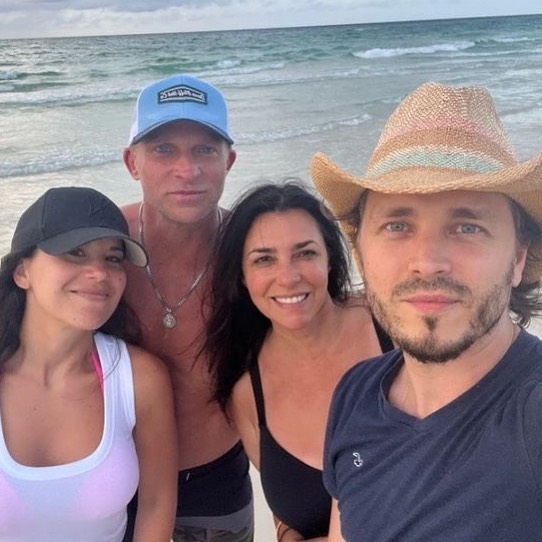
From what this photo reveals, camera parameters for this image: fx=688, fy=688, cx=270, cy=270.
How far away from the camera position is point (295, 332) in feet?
8.21

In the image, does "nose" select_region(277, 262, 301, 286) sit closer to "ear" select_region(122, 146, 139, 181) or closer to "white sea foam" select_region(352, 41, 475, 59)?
"ear" select_region(122, 146, 139, 181)

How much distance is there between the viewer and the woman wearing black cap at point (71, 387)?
211cm

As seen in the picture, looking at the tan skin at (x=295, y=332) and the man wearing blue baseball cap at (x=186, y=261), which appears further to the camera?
the man wearing blue baseball cap at (x=186, y=261)

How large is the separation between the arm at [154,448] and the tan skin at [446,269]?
96 centimetres

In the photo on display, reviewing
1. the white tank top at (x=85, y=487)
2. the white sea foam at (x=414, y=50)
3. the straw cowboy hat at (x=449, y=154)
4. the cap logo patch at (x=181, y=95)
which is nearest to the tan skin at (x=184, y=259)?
the cap logo patch at (x=181, y=95)

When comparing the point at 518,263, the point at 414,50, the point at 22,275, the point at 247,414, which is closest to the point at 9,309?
the point at 22,275

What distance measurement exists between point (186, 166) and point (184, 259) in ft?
1.30

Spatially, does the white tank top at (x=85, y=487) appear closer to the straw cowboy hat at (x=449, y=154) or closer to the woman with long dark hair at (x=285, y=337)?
the woman with long dark hair at (x=285, y=337)

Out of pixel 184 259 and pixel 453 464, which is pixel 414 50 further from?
pixel 453 464

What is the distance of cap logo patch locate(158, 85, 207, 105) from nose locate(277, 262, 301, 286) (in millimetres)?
831

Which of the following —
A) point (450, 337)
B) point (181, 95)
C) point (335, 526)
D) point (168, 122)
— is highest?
point (181, 95)

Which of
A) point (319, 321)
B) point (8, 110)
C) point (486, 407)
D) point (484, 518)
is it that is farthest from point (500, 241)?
point (8, 110)

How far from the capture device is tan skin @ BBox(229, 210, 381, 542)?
243cm

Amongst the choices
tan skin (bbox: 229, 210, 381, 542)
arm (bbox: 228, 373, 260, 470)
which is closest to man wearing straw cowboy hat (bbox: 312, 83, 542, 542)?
tan skin (bbox: 229, 210, 381, 542)
